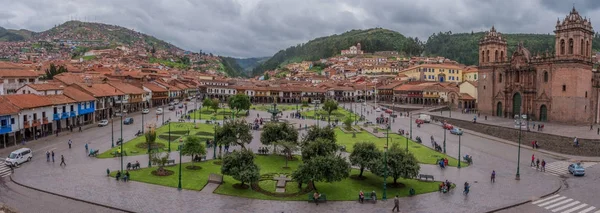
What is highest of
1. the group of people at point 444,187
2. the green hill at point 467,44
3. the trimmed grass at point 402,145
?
the green hill at point 467,44

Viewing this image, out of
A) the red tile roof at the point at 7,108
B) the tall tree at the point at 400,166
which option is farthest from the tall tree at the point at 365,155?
the red tile roof at the point at 7,108

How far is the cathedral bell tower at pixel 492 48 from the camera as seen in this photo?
54.2 meters

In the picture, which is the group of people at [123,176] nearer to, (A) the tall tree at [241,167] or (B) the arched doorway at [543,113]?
(A) the tall tree at [241,167]

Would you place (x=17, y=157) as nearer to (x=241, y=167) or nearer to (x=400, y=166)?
(x=241, y=167)

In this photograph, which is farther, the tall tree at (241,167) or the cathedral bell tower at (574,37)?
the cathedral bell tower at (574,37)

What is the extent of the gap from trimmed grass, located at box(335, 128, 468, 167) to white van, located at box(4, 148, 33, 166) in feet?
70.0

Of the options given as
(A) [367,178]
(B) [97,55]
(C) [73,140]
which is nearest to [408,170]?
(A) [367,178]

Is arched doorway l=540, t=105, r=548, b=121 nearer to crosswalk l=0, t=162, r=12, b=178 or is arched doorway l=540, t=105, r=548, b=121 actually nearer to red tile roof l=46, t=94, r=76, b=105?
crosswalk l=0, t=162, r=12, b=178

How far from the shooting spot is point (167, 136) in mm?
37906

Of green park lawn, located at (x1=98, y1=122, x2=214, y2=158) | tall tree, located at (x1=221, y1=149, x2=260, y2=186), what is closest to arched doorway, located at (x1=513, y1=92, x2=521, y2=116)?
green park lawn, located at (x1=98, y1=122, x2=214, y2=158)

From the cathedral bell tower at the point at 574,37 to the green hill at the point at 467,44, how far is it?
87112 millimetres

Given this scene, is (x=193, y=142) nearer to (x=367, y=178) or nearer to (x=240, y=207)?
(x=240, y=207)

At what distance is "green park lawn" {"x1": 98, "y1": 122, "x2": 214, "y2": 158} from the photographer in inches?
1200

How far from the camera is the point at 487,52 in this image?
54.8 m
